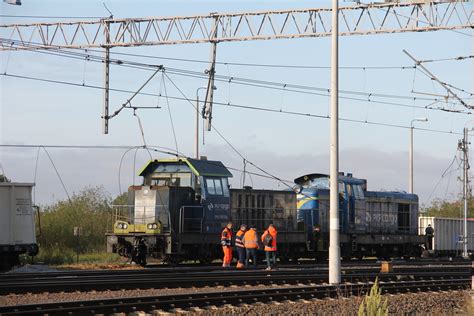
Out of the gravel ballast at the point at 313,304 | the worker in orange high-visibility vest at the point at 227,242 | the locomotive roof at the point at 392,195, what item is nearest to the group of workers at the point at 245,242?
the worker in orange high-visibility vest at the point at 227,242

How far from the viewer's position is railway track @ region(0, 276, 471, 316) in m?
15.2

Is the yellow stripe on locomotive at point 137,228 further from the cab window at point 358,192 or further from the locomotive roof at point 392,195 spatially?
the locomotive roof at point 392,195

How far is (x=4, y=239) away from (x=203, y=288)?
Result: 340 inches

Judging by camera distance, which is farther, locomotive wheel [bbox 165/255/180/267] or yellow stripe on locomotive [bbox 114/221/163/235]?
locomotive wheel [bbox 165/255/180/267]

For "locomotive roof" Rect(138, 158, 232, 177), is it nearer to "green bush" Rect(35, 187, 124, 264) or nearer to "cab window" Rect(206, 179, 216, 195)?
"cab window" Rect(206, 179, 216, 195)

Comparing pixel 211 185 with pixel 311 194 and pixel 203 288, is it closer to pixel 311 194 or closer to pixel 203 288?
pixel 311 194

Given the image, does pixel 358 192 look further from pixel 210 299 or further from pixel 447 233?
pixel 210 299

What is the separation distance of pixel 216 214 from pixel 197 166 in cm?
202

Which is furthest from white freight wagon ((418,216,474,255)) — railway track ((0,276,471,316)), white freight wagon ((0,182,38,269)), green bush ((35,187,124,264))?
white freight wagon ((0,182,38,269))

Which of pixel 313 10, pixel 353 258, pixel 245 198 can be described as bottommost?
pixel 353 258

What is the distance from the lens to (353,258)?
41.3 metres

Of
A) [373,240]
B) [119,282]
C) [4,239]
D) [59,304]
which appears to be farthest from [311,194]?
[59,304]

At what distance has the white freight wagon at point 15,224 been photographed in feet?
89.5

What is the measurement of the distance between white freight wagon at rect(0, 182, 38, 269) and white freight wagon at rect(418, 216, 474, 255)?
85.9ft
